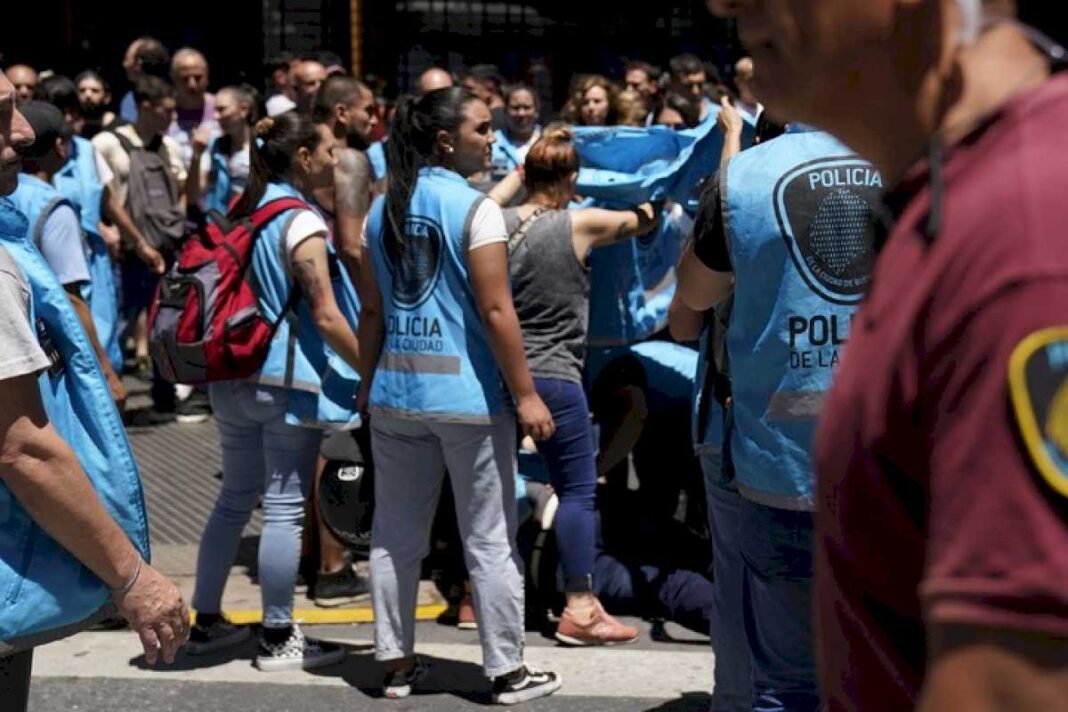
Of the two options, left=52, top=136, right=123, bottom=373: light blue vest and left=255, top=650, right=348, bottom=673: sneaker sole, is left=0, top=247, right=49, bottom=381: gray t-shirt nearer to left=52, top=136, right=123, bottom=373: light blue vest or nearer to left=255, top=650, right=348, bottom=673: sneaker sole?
left=255, top=650, right=348, bottom=673: sneaker sole

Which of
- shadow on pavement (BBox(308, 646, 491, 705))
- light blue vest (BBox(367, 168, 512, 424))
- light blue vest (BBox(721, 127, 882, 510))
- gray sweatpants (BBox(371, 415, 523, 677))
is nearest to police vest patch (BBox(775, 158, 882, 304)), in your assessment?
light blue vest (BBox(721, 127, 882, 510))

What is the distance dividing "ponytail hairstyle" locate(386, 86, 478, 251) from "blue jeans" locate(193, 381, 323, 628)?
2.83 feet

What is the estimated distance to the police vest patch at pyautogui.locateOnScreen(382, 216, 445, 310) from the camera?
201 inches

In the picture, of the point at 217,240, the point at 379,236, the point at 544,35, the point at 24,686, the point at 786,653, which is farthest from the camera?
the point at 544,35

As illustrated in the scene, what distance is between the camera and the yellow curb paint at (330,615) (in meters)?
6.30

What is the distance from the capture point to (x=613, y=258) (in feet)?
22.1

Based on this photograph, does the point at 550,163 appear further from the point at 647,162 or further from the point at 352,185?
the point at 352,185

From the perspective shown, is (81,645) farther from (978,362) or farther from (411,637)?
(978,362)

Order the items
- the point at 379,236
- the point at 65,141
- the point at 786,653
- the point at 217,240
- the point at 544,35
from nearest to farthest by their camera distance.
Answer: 1. the point at 786,653
2. the point at 379,236
3. the point at 217,240
4. the point at 65,141
5. the point at 544,35

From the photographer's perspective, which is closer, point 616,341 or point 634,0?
point 616,341

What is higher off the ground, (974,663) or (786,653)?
(974,663)

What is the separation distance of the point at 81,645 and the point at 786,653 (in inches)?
122

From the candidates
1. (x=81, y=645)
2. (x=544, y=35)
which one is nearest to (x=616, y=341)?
(x=81, y=645)

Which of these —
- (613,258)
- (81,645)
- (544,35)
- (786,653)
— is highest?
(544,35)
